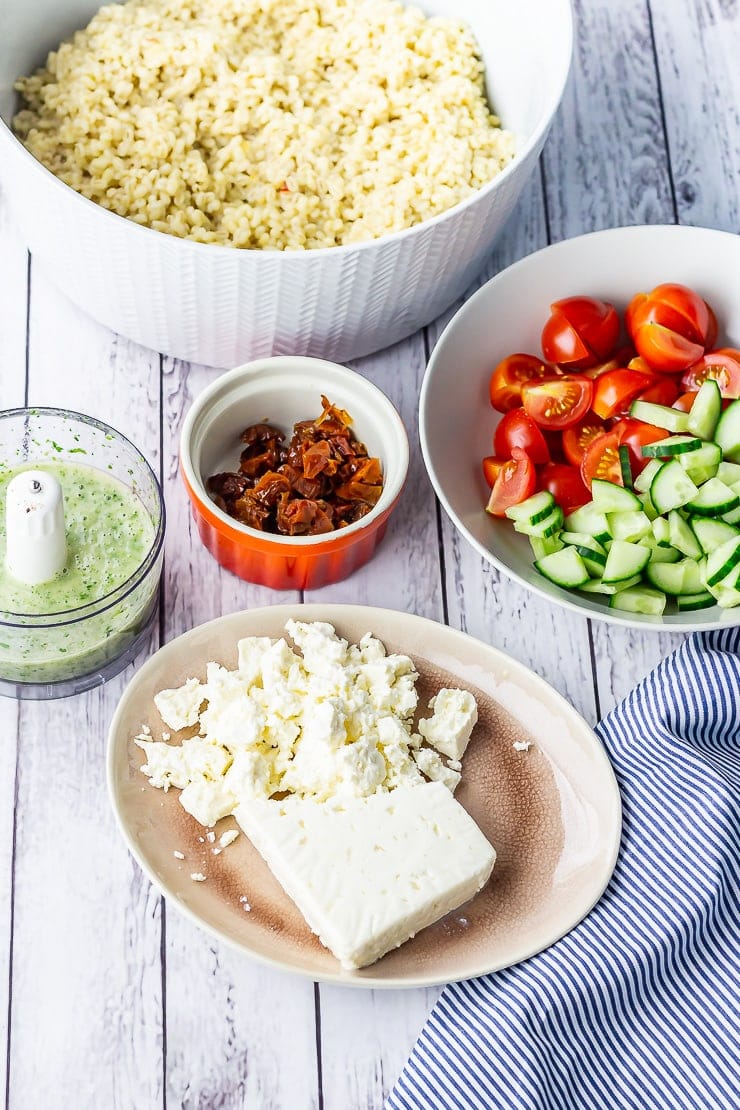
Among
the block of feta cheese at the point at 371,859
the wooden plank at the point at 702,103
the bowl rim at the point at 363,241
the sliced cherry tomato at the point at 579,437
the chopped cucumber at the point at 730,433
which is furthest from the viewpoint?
the wooden plank at the point at 702,103

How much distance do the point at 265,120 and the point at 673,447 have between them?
811 millimetres

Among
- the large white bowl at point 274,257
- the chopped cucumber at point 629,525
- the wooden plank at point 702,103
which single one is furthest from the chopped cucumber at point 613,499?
the wooden plank at point 702,103

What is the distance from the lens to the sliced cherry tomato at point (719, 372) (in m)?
1.92

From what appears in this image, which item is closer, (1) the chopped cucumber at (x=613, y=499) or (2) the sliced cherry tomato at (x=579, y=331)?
(1) the chopped cucumber at (x=613, y=499)

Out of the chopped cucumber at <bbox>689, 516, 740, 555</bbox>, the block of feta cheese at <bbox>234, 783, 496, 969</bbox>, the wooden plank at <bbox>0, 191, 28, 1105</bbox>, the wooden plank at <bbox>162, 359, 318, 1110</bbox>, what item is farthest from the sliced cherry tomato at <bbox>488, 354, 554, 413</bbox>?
the wooden plank at <bbox>162, 359, 318, 1110</bbox>

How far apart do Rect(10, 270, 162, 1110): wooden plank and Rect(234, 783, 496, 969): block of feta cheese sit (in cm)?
21

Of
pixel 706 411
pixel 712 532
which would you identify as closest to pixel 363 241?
pixel 706 411

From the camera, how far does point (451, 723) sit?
A: 179 cm

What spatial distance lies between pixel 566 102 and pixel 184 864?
60.3 inches

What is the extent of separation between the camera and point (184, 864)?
169 centimetres

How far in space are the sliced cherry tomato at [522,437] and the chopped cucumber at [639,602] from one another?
250 millimetres

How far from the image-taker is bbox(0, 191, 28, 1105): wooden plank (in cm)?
169

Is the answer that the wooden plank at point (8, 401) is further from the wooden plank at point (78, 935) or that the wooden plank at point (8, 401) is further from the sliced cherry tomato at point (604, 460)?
the sliced cherry tomato at point (604, 460)

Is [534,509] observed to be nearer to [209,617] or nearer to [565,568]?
[565,568]
